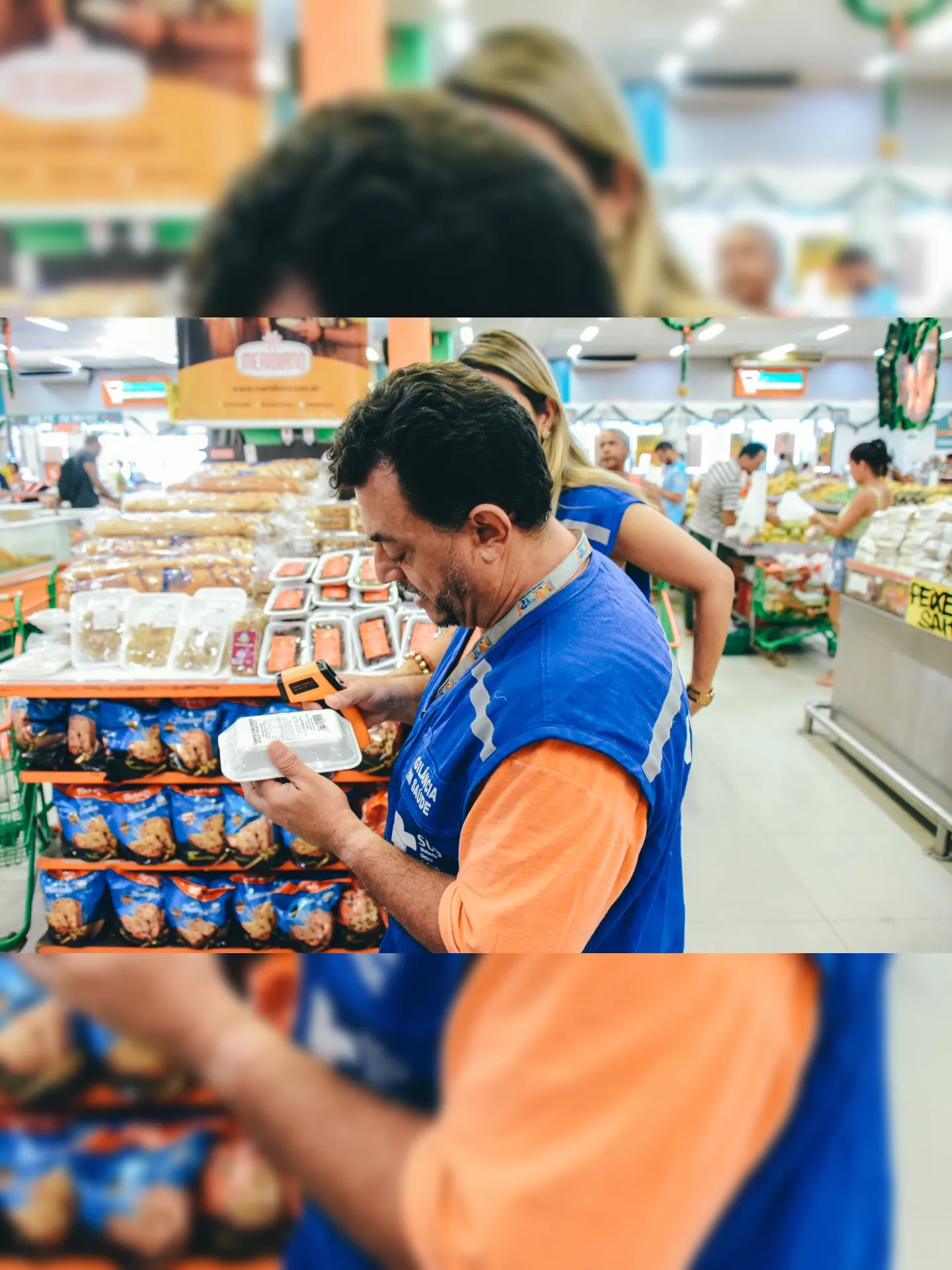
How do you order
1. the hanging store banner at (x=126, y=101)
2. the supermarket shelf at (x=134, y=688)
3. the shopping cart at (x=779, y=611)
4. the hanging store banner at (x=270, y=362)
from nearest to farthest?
the hanging store banner at (x=126, y=101) → the hanging store banner at (x=270, y=362) → the shopping cart at (x=779, y=611) → the supermarket shelf at (x=134, y=688)

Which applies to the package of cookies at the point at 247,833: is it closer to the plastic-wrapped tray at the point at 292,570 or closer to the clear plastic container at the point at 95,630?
the clear plastic container at the point at 95,630

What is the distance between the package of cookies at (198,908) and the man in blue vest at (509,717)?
4.44 ft

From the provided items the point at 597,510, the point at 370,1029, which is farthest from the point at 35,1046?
the point at 597,510

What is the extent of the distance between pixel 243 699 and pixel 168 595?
41 cm

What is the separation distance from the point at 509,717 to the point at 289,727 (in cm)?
61

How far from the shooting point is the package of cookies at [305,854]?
2.17 metres

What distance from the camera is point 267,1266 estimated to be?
1.48ft

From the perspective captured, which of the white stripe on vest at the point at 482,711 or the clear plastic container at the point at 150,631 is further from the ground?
the white stripe on vest at the point at 482,711

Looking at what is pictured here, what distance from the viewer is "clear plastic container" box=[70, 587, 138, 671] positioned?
6.94 ft

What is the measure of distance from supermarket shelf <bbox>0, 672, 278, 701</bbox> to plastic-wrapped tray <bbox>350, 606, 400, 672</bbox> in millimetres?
273

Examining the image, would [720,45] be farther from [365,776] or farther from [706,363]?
[365,776]

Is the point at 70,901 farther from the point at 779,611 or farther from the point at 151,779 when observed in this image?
the point at 779,611

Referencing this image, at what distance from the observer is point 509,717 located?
2.66 ft

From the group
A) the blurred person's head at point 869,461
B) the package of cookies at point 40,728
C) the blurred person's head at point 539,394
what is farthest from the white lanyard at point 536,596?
the package of cookies at point 40,728
